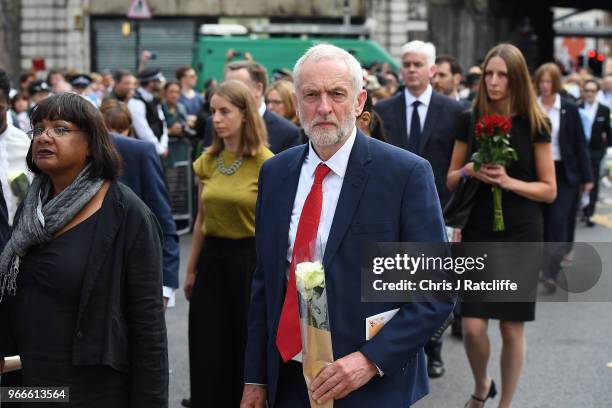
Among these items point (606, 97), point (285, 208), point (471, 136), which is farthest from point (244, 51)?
point (285, 208)

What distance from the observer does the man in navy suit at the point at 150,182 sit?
598 cm

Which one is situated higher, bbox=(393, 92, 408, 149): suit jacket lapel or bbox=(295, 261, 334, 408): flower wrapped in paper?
bbox=(393, 92, 408, 149): suit jacket lapel

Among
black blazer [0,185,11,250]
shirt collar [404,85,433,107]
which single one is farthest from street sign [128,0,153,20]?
black blazer [0,185,11,250]

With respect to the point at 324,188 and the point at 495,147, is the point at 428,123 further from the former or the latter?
the point at 324,188

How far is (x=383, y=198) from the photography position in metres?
3.71

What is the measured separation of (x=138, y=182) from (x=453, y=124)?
2.41 metres

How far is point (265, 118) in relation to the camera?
7.24 m

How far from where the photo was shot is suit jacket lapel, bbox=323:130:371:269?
3.67 m

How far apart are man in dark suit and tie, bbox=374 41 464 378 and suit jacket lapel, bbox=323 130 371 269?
12.0ft

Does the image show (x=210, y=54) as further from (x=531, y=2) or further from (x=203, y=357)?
(x=531, y=2)

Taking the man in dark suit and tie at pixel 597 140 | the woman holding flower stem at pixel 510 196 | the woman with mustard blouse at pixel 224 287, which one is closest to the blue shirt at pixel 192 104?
the man in dark suit and tie at pixel 597 140

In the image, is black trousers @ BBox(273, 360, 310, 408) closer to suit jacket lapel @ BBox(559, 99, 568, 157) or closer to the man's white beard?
the man's white beard

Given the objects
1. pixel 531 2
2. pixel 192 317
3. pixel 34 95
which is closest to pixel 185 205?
pixel 34 95

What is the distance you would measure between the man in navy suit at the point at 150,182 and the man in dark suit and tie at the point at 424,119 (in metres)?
2.05
